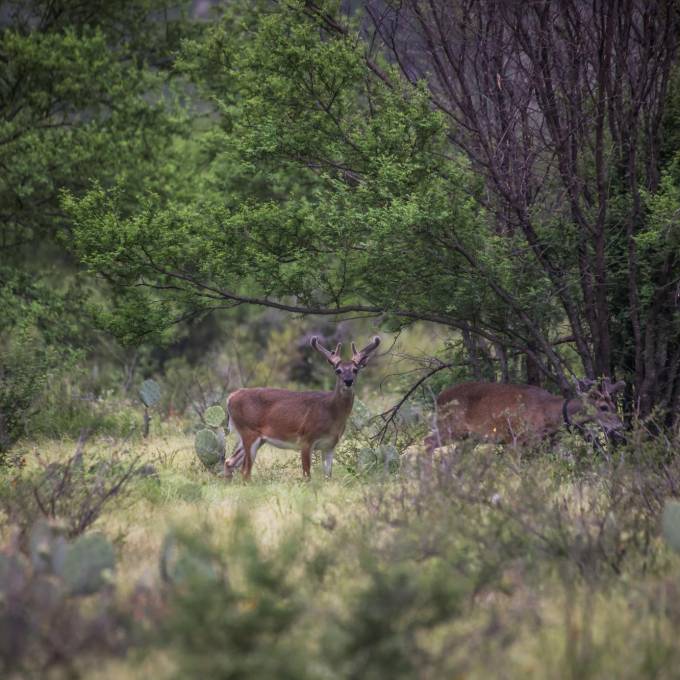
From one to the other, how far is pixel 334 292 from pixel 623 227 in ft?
10.2

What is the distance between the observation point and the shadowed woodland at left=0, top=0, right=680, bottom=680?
4688 millimetres

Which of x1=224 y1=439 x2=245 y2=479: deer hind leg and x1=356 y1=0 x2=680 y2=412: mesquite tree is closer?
x1=356 y1=0 x2=680 y2=412: mesquite tree

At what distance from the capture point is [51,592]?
15.7 feet

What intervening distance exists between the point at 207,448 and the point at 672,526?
6.21 metres

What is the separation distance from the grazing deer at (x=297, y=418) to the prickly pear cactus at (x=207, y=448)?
1.02ft

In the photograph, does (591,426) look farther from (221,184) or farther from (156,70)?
(156,70)

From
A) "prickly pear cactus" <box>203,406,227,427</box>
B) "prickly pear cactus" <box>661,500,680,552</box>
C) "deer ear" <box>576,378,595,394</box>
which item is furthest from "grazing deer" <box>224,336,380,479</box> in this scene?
"prickly pear cactus" <box>661,500,680,552</box>

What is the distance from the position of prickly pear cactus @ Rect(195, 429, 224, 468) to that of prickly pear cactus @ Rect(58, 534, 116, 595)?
18.9ft

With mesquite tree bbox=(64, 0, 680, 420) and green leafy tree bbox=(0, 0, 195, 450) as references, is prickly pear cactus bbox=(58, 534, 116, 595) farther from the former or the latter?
green leafy tree bbox=(0, 0, 195, 450)

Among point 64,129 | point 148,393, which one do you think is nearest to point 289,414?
point 148,393

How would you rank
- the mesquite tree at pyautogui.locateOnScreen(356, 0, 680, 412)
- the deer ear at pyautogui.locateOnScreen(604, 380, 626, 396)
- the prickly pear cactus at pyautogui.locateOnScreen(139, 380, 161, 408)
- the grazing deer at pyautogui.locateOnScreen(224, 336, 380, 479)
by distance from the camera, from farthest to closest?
the prickly pear cactus at pyautogui.locateOnScreen(139, 380, 161, 408) < the grazing deer at pyautogui.locateOnScreen(224, 336, 380, 479) < the mesquite tree at pyautogui.locateOnScreen(356, 0, 680, 412) < the deer ear at pyautogui.locateOnScreen(604, 380, 626, 396)

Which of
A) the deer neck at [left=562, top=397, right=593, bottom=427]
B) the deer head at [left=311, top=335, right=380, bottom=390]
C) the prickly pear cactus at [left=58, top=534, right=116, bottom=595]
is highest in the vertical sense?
the prickly pear cactus at [left=58, top=534, right=116, bottom=595]

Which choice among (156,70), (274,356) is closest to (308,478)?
(156,70)

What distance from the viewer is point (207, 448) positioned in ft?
37.0
